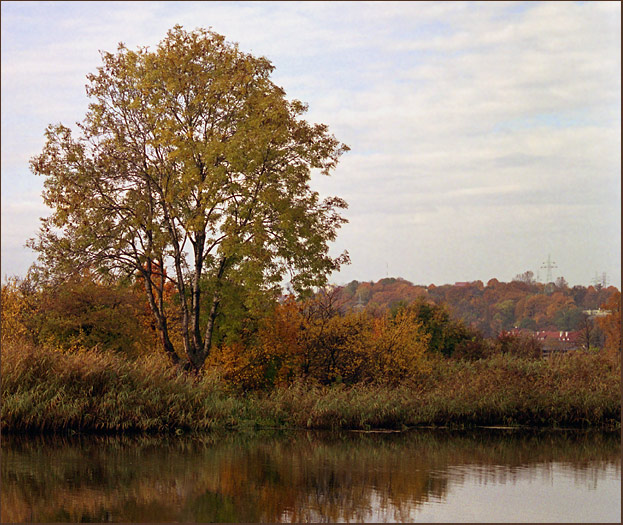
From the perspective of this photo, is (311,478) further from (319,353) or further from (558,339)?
(558,339)

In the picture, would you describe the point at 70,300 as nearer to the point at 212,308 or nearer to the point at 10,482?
the point at 212,308

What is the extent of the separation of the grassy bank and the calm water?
90cm

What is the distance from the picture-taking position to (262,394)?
75.0 ft

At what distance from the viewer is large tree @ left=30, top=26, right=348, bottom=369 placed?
24.5 m

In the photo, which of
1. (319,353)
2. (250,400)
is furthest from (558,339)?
(250,400)

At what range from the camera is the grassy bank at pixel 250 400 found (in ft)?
62.5

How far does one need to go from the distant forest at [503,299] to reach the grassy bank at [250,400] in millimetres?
57587

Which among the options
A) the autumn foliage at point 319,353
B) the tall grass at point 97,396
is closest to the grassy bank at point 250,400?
the tall grass at point 97,396

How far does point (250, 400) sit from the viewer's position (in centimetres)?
2175

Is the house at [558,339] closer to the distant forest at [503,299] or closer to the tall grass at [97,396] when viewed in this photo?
the distant forest at [503,299]

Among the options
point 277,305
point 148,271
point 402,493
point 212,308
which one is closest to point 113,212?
point 148,271

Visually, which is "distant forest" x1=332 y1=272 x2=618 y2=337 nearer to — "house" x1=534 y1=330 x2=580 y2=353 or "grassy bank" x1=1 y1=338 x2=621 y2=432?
"house" x1=534 y1=330 x2=580 y2=353

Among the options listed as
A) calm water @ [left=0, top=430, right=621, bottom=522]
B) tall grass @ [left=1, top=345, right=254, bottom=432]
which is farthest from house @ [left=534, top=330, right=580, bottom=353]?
tall grass @ [left=1, top=345, right=254, bottom=432]

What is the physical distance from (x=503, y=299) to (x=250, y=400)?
7478 cm
